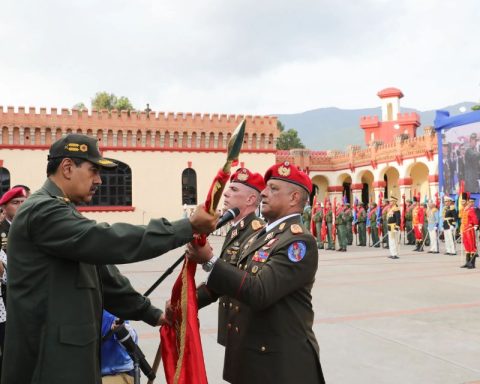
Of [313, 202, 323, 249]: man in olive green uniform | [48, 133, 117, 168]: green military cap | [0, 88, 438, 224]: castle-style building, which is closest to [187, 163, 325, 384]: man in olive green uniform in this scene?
[48, 133, 117, 168]: green military cap

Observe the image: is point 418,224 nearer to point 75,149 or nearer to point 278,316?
point 278,316

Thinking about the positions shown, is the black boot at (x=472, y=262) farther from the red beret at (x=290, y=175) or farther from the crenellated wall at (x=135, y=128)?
the crenellated wall at (x=135, y=128)

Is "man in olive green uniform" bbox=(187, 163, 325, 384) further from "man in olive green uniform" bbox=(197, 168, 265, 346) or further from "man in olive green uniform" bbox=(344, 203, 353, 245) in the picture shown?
"man in olive green uniform" bbox=(344, 203, 353, 245)

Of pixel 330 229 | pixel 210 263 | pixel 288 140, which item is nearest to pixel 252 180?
pixel 210 263

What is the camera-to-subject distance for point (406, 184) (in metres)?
32.6

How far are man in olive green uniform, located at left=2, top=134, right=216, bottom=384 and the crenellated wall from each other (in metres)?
29.1

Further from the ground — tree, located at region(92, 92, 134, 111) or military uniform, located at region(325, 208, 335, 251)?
tree, located at region(92, 92, 134, 111)

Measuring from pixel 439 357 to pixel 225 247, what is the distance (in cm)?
255

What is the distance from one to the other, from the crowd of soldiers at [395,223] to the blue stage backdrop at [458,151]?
566cm

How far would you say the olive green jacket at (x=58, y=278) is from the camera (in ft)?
6.43

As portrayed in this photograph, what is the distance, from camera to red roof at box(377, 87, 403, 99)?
4434 cm

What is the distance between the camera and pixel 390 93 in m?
44.5

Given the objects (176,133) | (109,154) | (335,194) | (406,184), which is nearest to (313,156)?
(335,194)

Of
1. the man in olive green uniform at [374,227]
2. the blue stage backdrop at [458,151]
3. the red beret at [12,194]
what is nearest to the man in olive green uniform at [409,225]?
the man in olive green uniform at [374,227]
